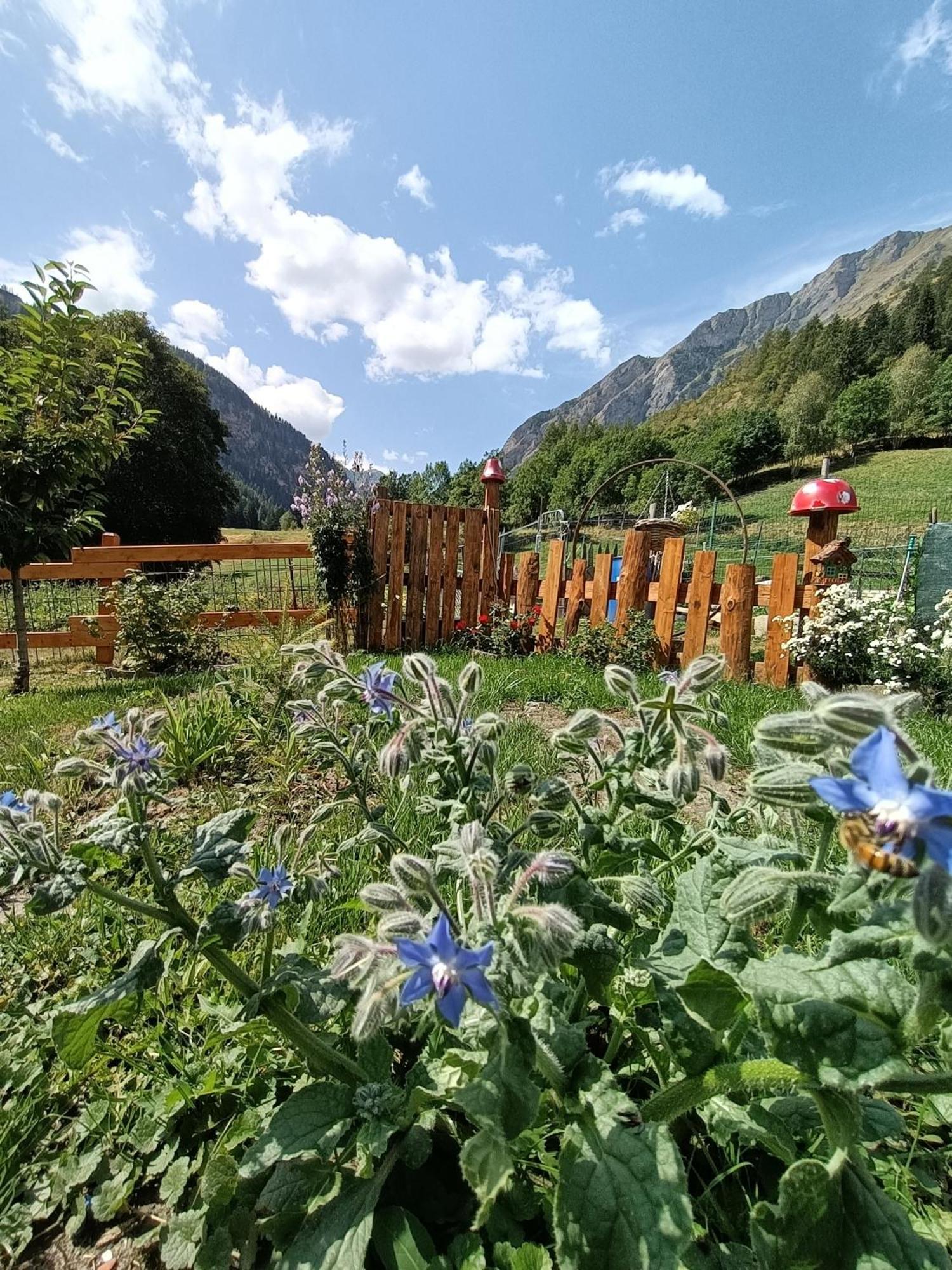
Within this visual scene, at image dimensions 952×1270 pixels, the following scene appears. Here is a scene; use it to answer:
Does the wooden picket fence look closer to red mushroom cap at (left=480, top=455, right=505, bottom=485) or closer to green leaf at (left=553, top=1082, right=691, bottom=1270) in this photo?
red mushroom cap at (left=480, top=455, right=505, bottom=485)

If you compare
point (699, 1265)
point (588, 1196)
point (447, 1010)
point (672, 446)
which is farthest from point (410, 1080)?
point (672, 446)

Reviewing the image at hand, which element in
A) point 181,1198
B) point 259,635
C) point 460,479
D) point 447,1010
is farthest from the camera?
point 460,479

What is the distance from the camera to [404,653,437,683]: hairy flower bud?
3.66 feet

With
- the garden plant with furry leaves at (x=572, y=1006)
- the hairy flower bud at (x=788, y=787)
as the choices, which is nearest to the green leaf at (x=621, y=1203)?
the garden plant with furry leaves at (x=572, y=1006)

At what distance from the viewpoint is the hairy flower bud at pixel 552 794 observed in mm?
1078

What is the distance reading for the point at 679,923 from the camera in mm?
1028

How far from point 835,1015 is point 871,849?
0.28 m

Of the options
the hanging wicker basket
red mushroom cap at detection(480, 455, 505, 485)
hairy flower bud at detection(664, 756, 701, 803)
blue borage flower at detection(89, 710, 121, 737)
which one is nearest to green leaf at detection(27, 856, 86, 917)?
blue borage flower at detection(89, 710, 121, 737)

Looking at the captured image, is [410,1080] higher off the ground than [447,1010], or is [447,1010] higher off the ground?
[447,1010]

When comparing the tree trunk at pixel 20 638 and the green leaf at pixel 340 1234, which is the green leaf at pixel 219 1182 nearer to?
the green leaf at pixel 340 1234

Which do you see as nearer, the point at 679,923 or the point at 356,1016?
the point at 356,1016

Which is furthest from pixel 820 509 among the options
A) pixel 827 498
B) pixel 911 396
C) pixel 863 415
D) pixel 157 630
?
pixel 911 396

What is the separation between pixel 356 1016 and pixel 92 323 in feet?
20.7

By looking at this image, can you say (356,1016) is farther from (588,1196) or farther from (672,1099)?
(672,1099)
